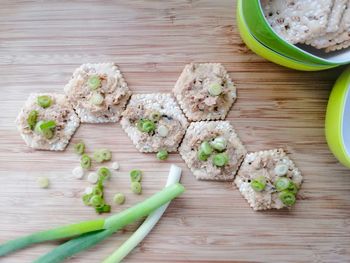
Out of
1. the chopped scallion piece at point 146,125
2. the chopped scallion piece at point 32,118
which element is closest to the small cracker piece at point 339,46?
the chopped scallion piece at point 146,125

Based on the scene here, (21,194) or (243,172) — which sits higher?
(243,172)

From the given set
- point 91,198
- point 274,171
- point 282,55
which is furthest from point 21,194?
point 282,55

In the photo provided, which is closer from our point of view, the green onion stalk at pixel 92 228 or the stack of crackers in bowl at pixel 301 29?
the stack of crackers in bowl at pixel 301 29

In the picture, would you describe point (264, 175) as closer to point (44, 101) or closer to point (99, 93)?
point (99, 93)

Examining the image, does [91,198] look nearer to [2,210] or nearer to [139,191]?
[139,191]

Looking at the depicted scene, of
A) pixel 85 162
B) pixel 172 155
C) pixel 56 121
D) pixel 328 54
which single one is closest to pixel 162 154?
pixel 172 155

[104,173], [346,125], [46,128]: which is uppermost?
[346,125]

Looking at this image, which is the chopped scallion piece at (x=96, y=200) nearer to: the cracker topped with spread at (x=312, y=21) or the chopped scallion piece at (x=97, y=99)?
the chopped scallion piece at (x=97, y=99)
